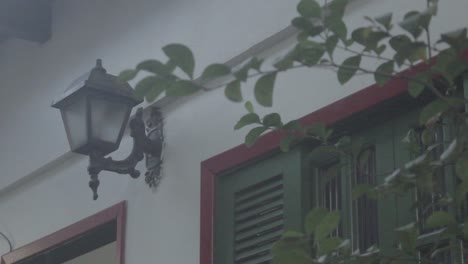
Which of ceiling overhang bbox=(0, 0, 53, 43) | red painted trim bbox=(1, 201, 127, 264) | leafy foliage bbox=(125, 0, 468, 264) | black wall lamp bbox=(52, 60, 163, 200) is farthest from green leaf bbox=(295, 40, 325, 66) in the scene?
ceiling overhang bbox=(0, 0, 53, 43)

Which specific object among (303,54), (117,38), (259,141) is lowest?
(303,54)

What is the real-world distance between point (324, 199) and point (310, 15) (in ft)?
5.28

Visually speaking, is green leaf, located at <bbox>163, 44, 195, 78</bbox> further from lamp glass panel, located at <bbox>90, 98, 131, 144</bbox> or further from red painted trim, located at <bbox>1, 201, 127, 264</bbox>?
red painted trim, located at <bbox>1, 201, 127, 264</bbox>

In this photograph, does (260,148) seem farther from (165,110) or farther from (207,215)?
(165,110)

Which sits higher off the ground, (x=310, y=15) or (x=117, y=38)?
(x=117, y=38)

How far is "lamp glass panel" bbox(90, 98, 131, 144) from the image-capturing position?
169 inches

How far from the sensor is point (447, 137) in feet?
10.8

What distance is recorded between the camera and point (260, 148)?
3943 mm

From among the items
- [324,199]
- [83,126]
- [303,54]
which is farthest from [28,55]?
[303,54]

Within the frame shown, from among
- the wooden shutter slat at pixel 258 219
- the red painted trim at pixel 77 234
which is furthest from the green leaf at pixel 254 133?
the red painted trim at pixel 77 234

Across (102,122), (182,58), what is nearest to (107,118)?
(102,122)

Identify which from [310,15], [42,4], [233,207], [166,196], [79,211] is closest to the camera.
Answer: [310,15]

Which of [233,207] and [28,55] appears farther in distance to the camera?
[28,55]

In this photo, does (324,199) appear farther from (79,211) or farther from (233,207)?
(79,211)
